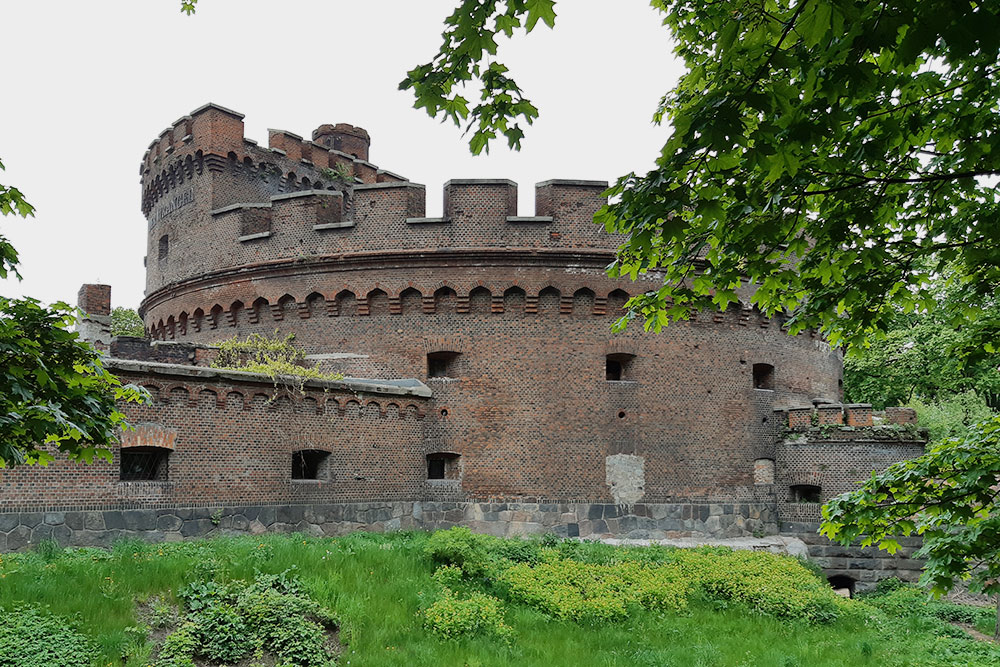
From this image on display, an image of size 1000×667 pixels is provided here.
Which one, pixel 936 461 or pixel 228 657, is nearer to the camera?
pixel 936 461

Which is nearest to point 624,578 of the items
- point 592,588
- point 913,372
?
point 592,588

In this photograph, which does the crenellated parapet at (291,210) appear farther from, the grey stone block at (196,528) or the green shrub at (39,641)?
the green shrub at (39,641)

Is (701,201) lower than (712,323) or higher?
lower

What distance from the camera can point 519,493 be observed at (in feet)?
53.9

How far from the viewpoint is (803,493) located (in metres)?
18.3

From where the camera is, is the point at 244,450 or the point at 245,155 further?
the point at 245,155

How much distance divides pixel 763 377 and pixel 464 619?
11.4 meters

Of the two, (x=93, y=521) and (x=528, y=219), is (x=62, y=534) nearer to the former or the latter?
(x=93, y=521)

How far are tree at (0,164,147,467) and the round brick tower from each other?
11518mm

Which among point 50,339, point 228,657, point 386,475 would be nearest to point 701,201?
point 50,339

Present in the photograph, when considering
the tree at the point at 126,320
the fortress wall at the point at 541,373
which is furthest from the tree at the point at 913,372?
the tree at the point at 126,320

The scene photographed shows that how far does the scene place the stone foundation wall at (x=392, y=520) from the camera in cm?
1150

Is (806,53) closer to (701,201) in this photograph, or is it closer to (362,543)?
(701,201)

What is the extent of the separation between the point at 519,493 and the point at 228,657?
836cm
